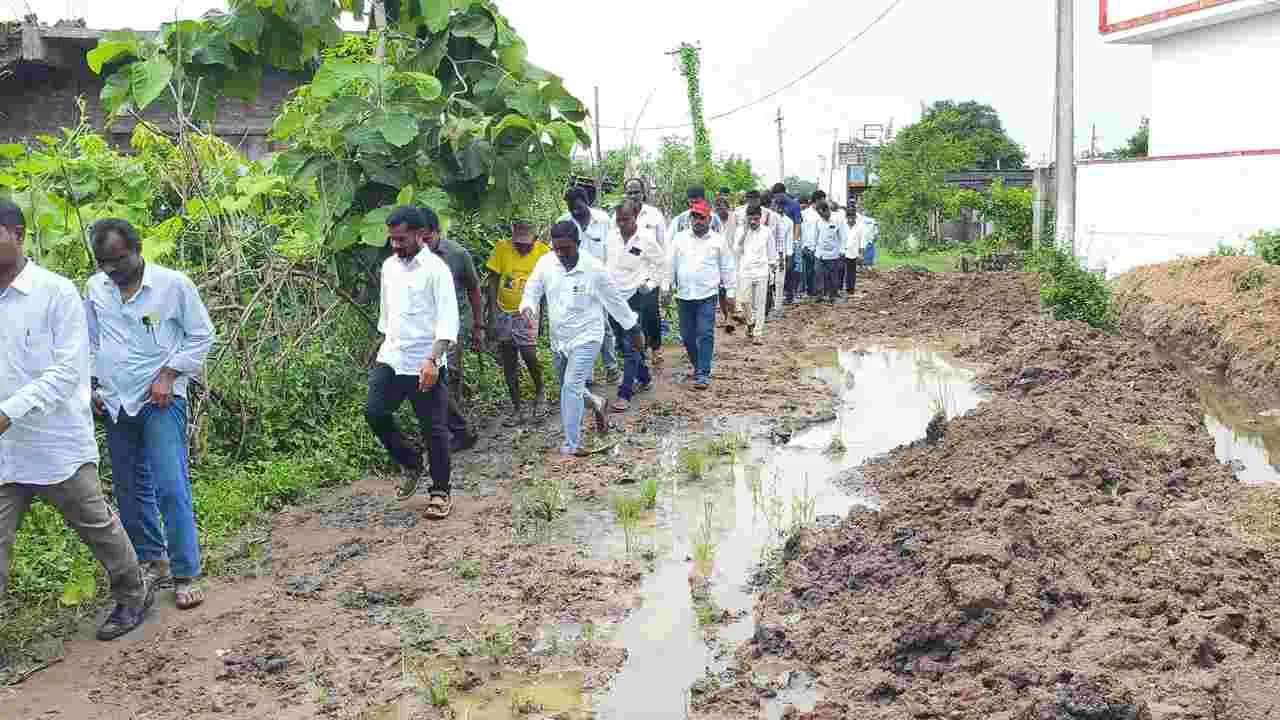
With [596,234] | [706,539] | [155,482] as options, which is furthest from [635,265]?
[155,482]

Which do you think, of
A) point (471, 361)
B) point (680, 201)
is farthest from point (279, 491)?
point (680, 201)

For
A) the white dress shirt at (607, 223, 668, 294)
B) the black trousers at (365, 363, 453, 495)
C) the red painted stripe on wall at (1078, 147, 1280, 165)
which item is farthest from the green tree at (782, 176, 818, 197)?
the black trousers at (365, 363, 453, 495)

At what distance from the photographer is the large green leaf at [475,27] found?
798 cm

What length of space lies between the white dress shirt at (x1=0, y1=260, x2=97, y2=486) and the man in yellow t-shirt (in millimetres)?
4375

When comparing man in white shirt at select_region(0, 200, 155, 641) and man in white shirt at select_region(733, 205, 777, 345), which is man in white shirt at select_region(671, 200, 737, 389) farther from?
man in white shirt at select_region(0, 200, 155, 641)

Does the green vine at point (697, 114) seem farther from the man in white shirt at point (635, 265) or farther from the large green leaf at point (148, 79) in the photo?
the large green leaf at point (148, 79)

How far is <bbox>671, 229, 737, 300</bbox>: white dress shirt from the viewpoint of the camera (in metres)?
10.2

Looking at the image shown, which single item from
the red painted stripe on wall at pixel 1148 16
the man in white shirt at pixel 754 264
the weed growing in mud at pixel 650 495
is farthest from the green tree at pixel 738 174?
the weed growing in mud at pixel 650 495

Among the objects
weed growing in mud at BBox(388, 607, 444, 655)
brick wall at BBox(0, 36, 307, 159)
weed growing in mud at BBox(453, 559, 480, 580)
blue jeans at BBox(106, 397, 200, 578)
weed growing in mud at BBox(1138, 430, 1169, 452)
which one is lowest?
weed growing in mud at BBox(388, 607, 444, 655)

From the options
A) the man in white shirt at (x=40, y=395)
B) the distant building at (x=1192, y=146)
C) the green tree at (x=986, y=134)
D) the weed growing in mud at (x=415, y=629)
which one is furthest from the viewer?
the green tree at (x=986, y=134)

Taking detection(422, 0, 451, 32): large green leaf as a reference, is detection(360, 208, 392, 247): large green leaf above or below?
below

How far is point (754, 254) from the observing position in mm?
13203

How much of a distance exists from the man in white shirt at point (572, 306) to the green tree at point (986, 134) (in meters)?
43.5

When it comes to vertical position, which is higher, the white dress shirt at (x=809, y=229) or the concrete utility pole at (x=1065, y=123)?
the concrete utility pole at (x=1065, y=123)
